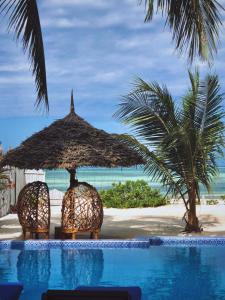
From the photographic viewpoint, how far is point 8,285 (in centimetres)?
503

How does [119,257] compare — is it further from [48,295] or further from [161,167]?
[48,295]

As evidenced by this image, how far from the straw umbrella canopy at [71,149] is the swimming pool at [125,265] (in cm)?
150

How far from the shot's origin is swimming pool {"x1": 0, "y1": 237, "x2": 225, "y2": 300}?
7.99 metres

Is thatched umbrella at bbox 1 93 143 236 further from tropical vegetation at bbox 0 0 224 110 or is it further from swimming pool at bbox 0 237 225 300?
tropical vegetation at bbox 0 0 224 110

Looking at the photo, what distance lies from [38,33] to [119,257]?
13.7 feet

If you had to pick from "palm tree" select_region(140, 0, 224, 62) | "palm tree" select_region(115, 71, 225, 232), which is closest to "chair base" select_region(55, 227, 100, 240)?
"palm tree" select_region(115, 71, 225, 232)

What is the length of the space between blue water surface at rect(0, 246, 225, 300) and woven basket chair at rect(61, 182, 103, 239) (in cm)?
53

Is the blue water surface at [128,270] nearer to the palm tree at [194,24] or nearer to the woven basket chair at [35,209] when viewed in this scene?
the woven basket chair at [35,209]

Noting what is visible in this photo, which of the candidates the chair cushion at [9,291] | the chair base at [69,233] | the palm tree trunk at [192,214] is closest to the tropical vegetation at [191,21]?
the chair cushion at [9,291]

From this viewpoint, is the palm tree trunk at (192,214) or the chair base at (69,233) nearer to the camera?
the chair base at (69,233)

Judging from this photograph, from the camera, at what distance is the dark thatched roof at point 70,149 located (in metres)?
10.9

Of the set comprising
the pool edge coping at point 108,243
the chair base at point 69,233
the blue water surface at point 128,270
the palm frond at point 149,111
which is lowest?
the blue water surface at point 128,270

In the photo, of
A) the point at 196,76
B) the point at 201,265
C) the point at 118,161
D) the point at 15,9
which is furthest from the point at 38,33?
the point at 196,76

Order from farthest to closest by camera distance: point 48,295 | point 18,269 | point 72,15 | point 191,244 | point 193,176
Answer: point 72,15, point 193,176, point 191,244, point 18,269, point 48,295
